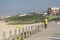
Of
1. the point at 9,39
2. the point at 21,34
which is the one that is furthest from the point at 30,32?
the point at 9,39

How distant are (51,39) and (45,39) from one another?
1.68ft

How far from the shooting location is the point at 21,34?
62.3ft

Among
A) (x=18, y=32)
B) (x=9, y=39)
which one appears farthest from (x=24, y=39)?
(x=9, y=39)

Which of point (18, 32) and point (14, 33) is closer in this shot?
point (14, 33)

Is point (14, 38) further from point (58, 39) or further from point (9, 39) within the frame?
point (58, 39)

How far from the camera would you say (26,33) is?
66.6ft

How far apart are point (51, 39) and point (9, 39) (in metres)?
3.90

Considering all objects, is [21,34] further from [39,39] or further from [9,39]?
[9,39]

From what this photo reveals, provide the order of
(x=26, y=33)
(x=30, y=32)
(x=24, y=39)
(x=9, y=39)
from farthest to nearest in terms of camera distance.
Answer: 1. (x=30, y=32)
2. (x=26, y=33)
3. (x=24, y=39)
4. (x=9, y=39)

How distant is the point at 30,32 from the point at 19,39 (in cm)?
514

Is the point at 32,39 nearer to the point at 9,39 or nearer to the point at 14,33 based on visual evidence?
the point at 14,33

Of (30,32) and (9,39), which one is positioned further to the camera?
(30,32)

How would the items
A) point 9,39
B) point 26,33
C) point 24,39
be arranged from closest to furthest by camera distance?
point 9,39
point 24,39
point 26,33

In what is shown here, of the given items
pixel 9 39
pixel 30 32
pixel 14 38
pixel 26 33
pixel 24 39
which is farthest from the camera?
pixel 30 32
